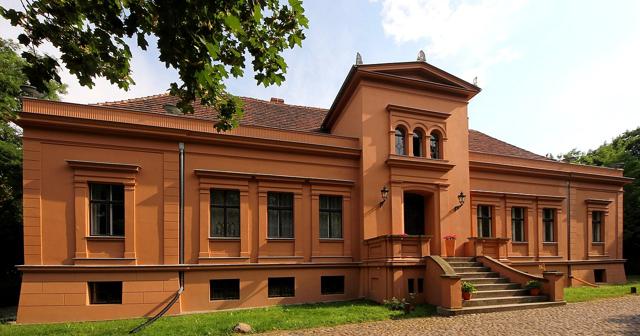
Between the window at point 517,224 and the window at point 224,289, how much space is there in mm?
12805

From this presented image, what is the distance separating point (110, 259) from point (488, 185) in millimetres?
15333

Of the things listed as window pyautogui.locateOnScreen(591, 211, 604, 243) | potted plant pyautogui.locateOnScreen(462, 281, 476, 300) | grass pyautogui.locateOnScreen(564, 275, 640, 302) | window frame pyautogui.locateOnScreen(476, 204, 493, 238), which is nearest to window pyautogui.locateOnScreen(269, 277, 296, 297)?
potted plant pyautogui.locateOnScreen(462, 281, 476, 300)

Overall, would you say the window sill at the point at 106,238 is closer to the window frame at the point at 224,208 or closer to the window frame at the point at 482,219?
the window frame at the point at 224,208

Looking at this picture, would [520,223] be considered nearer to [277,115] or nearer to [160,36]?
[277,115]

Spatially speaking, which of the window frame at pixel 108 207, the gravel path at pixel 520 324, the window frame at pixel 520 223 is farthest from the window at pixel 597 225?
the window frame at pixel 108 207

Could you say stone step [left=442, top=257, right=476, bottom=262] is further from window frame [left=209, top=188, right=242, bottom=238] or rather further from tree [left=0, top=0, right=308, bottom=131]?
tree [left=0, top=0, right=308, bottom=131]

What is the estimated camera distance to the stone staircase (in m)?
11.6

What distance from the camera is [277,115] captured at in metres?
18.1

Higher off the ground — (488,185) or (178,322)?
(488,185)

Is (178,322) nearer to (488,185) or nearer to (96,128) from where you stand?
(96,128)

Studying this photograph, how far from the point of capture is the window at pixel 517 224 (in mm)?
17812

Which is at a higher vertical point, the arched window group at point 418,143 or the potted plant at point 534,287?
the arched window group at point 418,143

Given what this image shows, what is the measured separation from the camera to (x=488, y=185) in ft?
56.9

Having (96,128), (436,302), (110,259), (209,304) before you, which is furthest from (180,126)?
(436,302)
